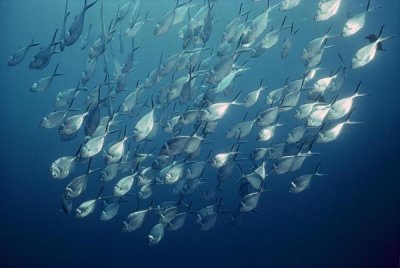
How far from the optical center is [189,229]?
723 inches

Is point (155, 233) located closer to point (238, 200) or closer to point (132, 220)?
point (132, 220)

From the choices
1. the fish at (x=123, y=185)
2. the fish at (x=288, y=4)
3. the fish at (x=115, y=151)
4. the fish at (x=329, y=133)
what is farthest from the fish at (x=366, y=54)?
the fish at (x=123, y=185)

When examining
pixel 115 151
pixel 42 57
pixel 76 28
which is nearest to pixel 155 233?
pixel 115 151

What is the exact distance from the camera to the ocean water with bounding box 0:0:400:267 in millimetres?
16359

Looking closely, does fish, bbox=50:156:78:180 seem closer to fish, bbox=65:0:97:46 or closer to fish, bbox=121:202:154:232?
fish, bbox=121:202:154:232

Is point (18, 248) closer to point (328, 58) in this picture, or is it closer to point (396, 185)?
point (396, 185)

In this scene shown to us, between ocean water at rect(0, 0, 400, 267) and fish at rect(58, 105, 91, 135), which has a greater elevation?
fish at rect(58, 105, 91, 135)

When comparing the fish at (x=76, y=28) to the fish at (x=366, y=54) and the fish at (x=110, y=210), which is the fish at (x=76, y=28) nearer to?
the fish at (x=110, y=210)

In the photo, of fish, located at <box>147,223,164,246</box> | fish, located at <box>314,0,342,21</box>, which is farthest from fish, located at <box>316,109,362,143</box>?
fish, located at <box>147,223,164,246</box>

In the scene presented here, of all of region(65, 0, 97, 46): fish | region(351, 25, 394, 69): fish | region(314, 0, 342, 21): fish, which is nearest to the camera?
region(65, 0, 97, 46): fish

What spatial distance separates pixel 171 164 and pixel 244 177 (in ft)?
3.85

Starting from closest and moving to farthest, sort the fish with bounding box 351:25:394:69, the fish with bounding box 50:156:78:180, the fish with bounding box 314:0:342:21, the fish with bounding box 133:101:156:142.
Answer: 1. the fish with bounding box 50:156:78:180
2. the fish with bounding box 351:25:394:69
3. the fish with bounding box 133:101:156:142
4. the fish with bounding box 314:0:342:21

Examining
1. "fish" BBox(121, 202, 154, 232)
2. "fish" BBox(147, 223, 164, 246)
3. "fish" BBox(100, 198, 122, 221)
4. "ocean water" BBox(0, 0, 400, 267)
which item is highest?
"fish" BBox(100, 198, 122, 221)

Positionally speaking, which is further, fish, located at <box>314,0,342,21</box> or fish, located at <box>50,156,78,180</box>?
fish, located at <box>314,0,342,21</box>
